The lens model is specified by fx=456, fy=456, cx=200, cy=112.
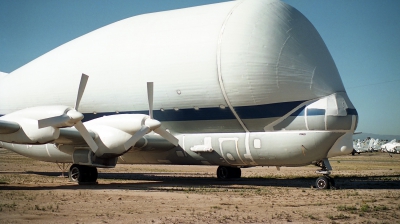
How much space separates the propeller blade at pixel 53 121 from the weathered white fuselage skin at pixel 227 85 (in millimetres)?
5219

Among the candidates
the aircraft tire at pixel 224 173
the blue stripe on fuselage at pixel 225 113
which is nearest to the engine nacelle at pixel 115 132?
the blue stripe on fuselage at pixel 225 113

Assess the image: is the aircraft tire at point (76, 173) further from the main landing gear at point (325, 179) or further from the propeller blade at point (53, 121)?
the main landing gear at point (325, 179)

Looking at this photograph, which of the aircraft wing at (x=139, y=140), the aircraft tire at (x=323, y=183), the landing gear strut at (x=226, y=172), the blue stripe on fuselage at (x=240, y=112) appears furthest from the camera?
the landing gear strut at (x=226, y=172)

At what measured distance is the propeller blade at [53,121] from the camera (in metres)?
16.8

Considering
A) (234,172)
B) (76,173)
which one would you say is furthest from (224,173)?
(76,173)

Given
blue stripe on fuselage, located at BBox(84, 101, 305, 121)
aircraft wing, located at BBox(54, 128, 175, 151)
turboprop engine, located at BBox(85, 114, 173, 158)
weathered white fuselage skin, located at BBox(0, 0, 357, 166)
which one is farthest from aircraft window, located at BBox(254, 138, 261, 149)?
aircraft wing, located at BBox(54, 128, 175, 151)

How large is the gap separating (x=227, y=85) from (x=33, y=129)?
8.11m

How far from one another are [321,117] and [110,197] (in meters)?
8.84

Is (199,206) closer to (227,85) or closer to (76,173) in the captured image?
(227,85)

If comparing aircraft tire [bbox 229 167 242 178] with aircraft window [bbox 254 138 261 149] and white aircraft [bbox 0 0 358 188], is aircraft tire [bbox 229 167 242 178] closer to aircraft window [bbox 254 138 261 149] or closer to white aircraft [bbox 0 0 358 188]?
white aircraft [bbox 0 0 358 188]

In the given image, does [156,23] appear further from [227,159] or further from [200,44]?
[227,159]

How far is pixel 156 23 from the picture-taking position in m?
23.5

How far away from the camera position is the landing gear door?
20181 millimetres

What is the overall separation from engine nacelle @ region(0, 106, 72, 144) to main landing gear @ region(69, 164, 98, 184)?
13.9 feet
